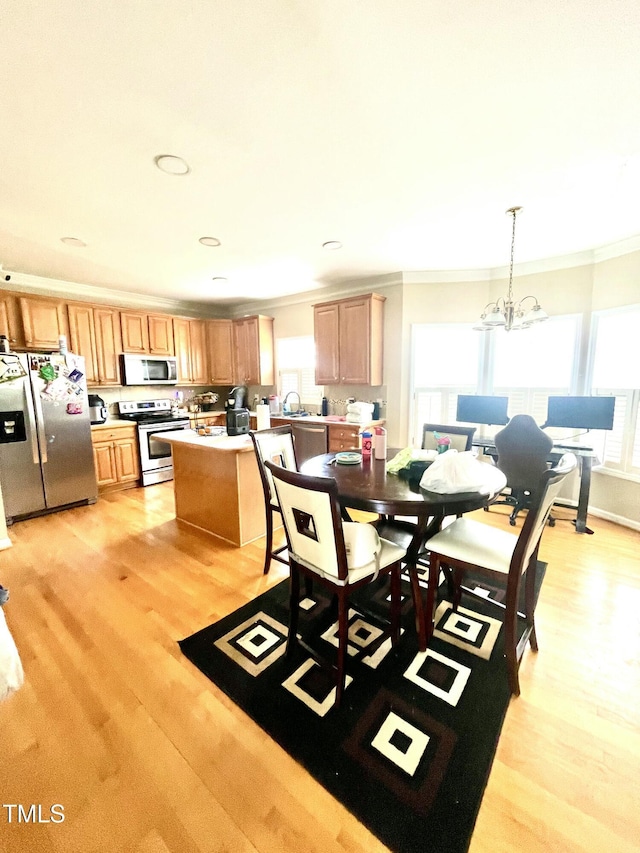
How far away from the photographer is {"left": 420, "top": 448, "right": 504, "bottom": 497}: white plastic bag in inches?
67.1

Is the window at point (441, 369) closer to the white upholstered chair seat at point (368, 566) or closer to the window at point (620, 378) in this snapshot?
the window at point (620, 378)

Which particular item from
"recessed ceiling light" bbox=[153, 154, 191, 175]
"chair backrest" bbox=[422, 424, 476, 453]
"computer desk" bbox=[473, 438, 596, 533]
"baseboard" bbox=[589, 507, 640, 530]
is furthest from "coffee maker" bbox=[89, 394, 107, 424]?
"baseboard" bbox=[589, 507, 640, 530]

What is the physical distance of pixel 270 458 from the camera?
8.45 ft

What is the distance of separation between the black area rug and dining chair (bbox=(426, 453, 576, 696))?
219 millimetres

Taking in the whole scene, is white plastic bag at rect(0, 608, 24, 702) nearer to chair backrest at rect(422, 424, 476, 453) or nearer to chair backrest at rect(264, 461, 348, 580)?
chair backrest at rect(264, 461, 348, 580)

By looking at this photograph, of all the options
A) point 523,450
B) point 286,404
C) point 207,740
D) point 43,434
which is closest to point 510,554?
point 207,740

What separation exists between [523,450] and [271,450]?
2.28 meters

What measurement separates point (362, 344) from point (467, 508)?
2.97 metres

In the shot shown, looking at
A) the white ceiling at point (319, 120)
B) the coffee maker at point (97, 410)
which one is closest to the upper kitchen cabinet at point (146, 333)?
the coffee maker at point (97, 410)

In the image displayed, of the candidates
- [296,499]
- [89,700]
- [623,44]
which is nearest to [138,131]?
[296,499]

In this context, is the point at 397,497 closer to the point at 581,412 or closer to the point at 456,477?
the point at 456,477

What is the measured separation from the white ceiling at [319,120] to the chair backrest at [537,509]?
5.41 feet

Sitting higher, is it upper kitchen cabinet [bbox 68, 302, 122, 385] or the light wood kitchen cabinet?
upper kitchen cabinet [bbox 68, 302, 122, 385]

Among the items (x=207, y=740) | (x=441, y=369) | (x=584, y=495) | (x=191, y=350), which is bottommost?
(x=207, y=740)
